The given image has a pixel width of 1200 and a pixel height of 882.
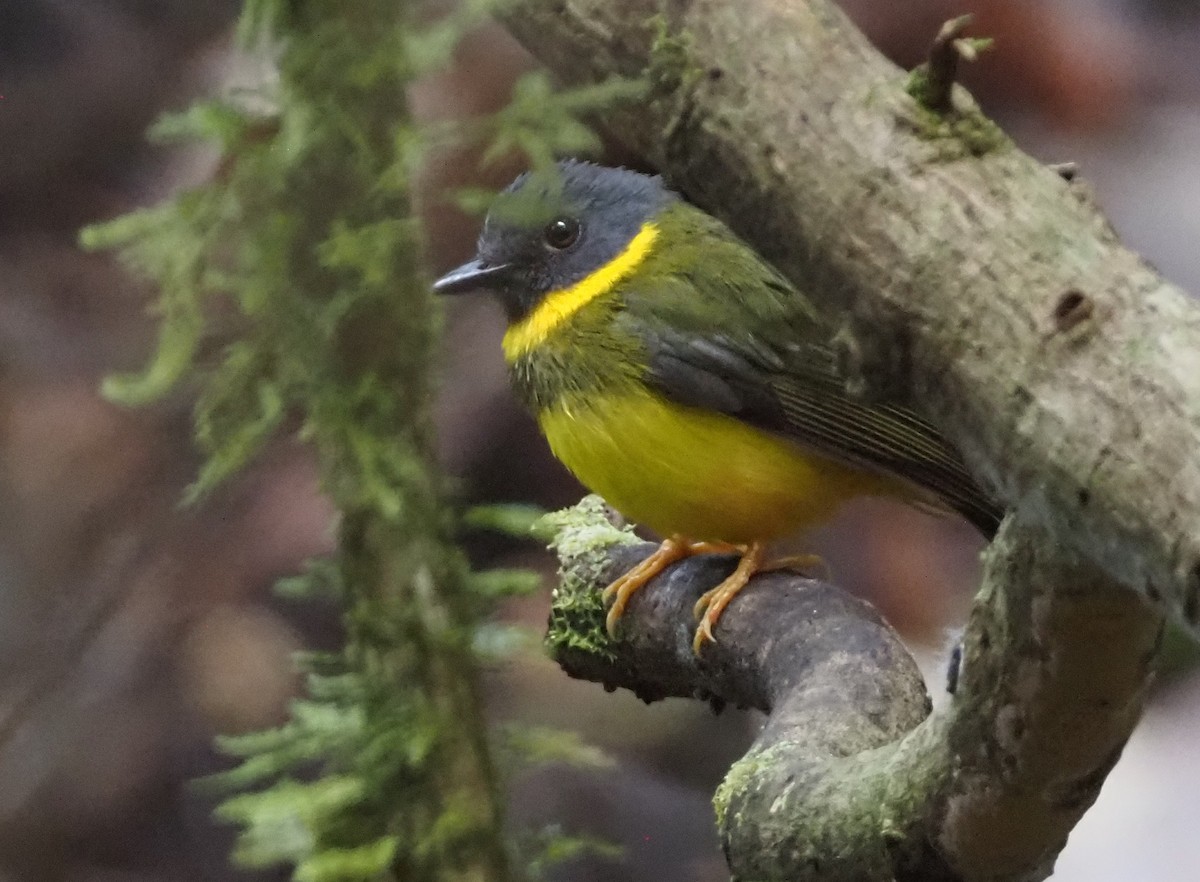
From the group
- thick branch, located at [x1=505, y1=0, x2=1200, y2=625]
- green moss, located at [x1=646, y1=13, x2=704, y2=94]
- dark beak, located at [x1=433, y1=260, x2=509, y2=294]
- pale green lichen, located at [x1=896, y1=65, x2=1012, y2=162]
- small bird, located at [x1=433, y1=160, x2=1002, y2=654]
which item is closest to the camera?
thick branch, located at [x1=505, y1=0, x2=1200, y2=625]

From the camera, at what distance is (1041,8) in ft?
6.19

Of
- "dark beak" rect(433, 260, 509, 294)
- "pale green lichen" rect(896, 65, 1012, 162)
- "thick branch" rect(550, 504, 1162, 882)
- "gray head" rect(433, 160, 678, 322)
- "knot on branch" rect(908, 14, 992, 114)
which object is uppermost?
"gray head" rect(433, 160, 678, 322)

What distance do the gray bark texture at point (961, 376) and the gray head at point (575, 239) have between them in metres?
0.41

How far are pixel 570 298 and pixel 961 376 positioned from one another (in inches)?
30.1

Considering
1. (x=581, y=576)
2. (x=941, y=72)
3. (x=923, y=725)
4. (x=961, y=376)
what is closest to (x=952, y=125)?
(x=941, y=72)

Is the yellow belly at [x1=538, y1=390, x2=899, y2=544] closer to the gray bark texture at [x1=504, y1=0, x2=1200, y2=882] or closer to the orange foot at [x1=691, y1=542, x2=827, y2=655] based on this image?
the orange foot at [x1=691, y1=542, x2=827, y2=655]

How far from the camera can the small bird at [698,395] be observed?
1.19 m

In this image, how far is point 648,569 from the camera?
1.35m

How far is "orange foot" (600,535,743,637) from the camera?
133 centimetres

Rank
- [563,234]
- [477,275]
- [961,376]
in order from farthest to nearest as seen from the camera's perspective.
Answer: [563,234], [477,275], [961,376]

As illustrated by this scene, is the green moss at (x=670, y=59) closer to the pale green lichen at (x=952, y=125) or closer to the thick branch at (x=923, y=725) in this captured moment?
the pale green lichen at (x=952, y=125)

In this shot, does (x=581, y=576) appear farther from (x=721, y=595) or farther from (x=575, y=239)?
(x=575, y=239)

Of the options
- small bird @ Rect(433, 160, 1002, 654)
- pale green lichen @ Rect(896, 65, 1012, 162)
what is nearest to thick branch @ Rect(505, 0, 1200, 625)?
pale green lichen @ Rect(896, 65, 1012, 162)

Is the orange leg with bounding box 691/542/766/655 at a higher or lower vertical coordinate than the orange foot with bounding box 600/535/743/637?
lower
